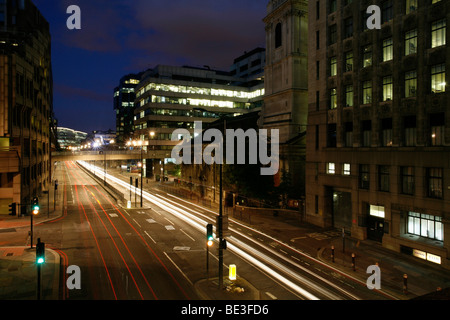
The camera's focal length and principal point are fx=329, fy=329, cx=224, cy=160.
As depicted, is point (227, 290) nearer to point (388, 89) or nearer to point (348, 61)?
point (388, 89)

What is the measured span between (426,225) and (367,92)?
12738 millimetres

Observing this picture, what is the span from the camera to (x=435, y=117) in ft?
81.0

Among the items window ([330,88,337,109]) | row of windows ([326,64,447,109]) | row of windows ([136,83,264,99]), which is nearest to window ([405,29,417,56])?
row of windows ([326,64,447,109])

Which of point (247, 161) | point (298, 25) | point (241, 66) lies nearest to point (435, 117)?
point (247, 161)

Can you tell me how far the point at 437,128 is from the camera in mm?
24516

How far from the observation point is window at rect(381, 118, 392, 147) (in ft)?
93.0

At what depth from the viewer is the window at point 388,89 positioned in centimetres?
2810

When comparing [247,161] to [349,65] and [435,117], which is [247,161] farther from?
[435,117]

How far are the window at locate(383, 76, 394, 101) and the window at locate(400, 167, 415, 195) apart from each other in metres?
6.36

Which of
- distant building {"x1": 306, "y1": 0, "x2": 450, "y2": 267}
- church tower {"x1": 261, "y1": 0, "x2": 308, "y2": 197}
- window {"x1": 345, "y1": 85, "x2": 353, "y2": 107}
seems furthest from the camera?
church tower {"x1": 261, "y1": 0, "x2": 308, "y2": 197}

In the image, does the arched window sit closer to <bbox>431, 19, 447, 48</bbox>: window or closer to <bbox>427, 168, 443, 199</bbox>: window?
<bbox>431, 19, 447, 48</bbox>: window

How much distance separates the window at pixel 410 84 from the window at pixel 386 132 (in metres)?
2.75

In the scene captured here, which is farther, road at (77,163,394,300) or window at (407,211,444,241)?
window at (407,211,444,241)

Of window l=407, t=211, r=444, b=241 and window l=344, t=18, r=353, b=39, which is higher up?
window l=344, t=18, r=353, b=39
